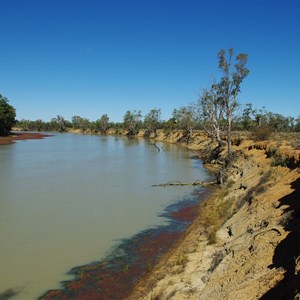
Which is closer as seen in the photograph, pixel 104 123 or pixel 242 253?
pixel 242 253

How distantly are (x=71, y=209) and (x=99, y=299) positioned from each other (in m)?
10.7

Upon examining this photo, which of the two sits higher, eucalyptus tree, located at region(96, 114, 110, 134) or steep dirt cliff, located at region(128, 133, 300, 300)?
eucalyptus tree, located at region(96, 114, 110, 134)

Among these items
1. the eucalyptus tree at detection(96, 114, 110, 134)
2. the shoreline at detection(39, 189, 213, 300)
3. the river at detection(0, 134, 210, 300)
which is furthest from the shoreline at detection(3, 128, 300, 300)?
the eucalyptus tree at detection(96, 114, 110, 134)

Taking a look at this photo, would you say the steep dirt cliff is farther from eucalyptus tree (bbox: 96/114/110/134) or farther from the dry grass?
eucalyptus tree (bbox: 96/114/110/134)

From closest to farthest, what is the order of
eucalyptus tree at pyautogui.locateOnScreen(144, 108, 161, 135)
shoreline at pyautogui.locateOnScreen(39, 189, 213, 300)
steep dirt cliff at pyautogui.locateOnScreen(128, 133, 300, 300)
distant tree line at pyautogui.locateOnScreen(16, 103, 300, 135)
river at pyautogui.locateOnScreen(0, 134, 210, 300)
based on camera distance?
steep dirt cliff at pyautogui.locateOnScreen(128, 133, 300, 300) → shoreline at pyautogui.locateOnScreen(39, 189, 213, 300) → river at pyautogui.locateOnScreen(0, 134, 210, 300) → distant tree line at pyautogui.locateOnScreen(16, 103, 300, 135) → eucalyptus tree at pyautogui.locateOnScreen(144, 108, 161, 135)

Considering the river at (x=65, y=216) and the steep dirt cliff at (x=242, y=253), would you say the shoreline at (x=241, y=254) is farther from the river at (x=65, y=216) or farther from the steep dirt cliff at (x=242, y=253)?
the river at (x=65, y=216)

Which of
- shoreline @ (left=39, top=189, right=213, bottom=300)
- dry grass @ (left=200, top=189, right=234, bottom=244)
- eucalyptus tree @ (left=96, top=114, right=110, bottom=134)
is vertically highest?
eucalyptus tree @ (left=96, top=114, right=110, bottom=134)

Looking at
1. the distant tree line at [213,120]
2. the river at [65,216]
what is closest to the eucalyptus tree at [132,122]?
the distant tree line at [213,120]

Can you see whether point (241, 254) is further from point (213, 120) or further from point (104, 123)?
point (104, 123)

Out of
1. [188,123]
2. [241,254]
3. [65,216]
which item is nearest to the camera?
[241,254]

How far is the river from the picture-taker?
12.4m

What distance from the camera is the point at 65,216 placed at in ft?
62.5

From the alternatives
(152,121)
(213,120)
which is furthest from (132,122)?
(213,120)

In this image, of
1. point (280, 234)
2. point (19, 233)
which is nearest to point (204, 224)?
point (280, 234)
